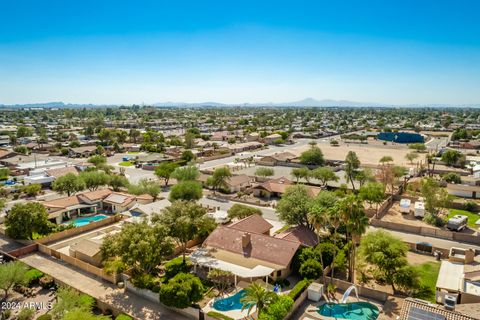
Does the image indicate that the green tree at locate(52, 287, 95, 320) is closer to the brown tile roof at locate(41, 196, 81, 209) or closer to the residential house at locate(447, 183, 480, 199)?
the brown tile roof at locate(41, 196, 81, 209)

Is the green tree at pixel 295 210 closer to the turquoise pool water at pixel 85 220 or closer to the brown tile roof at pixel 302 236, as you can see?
the brown tile roof at pixel 302 236

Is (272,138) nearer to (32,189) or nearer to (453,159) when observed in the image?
(453,159)

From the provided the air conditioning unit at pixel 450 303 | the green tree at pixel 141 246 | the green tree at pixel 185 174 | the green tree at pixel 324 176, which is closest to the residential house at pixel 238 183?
the green tree at pixel 185 174

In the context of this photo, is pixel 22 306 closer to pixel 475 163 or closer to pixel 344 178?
pixel 344 178

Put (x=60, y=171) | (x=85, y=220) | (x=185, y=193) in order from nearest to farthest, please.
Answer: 1. (x=85, y=220)
2. (x=185, y=193)
3. (x=60, y=171)

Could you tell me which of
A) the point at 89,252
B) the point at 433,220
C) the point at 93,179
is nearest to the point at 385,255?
the point at 433,220

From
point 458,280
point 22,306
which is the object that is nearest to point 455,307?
point 458,280

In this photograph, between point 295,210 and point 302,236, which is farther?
point 295,210
